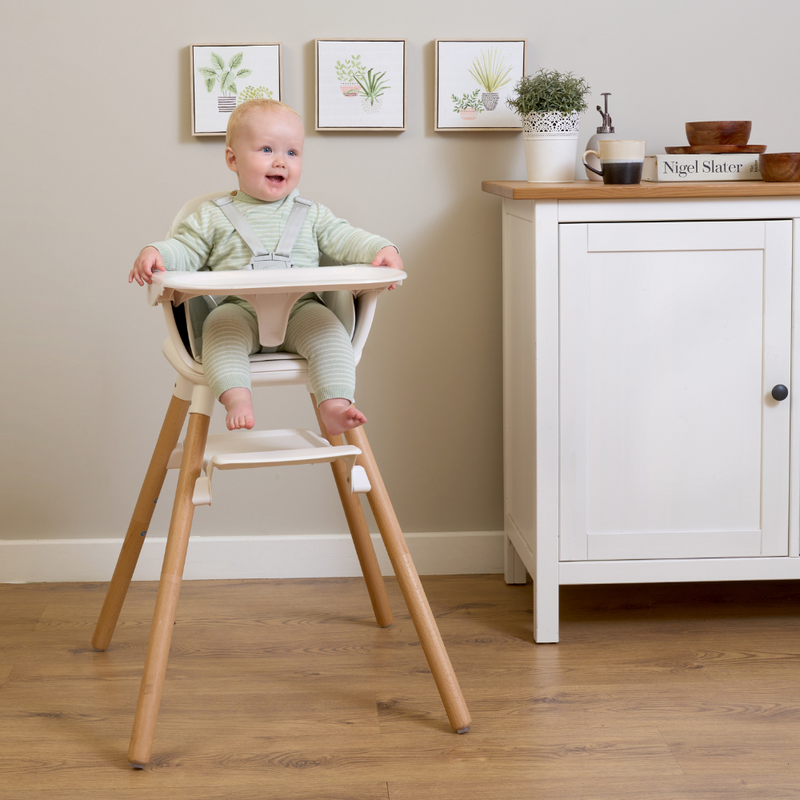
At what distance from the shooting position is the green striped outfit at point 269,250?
1376mm

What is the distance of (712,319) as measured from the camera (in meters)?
1.67

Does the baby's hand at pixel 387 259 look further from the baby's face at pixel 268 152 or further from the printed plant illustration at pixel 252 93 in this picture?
the printed plant illustration at pixel 252 93

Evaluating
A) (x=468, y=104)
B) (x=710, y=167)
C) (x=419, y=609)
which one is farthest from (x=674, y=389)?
(x=468, y=104)

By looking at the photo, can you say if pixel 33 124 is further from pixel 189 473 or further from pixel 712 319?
pixel 712 319

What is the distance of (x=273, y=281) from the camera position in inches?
49.7

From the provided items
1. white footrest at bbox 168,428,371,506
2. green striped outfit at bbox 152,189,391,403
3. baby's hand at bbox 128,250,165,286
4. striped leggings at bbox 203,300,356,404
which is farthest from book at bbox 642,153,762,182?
baby's hand at bbox 128,250,165,286

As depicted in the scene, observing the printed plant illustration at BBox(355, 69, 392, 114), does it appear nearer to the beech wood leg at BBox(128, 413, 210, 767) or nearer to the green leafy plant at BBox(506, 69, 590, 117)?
the green leafy plant at BBox(506, 69, 590, 117)

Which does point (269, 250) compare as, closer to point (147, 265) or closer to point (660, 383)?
point (147, 265)

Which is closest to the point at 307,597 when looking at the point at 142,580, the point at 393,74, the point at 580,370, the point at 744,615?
the point at 142,580

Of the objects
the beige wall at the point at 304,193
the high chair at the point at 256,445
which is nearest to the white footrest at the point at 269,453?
the high chair at the point at 256,445

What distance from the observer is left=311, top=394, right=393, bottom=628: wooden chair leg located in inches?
67.7

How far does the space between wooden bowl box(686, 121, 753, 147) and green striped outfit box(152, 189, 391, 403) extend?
0.80 meters

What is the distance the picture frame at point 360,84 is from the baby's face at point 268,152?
1.62 feet

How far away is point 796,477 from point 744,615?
1.14ft
